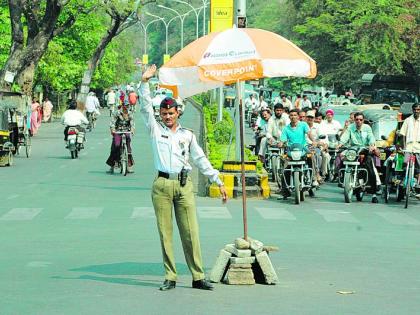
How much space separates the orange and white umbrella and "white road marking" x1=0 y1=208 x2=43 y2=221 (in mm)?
6680

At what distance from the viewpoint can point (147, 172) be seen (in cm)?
2994

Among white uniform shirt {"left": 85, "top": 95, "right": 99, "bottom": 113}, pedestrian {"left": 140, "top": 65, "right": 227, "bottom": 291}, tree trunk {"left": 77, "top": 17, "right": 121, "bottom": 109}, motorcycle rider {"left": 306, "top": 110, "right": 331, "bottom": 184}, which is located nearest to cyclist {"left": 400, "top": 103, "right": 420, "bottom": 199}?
motorcycle rider {"left": 306, "top": 110, "right": 331, "bottom": 184}

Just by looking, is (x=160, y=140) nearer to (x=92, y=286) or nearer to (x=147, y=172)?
(x=92, y=286)

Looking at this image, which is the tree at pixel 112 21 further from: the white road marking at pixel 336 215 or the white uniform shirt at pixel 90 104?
the white road marking at pixel 336 215

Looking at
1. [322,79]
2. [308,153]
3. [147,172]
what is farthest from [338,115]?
[322,79]

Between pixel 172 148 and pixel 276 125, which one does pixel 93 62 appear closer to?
pixel 276 125

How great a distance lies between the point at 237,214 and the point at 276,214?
705 millimetres

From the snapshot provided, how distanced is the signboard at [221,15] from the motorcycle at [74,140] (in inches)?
270

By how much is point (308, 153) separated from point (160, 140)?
12.8 m

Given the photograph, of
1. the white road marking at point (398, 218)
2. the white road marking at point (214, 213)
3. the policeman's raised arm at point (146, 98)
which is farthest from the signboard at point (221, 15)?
the policeman's raised arm at point (146, 98)

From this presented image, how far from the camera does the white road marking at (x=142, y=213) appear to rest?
18845 mm

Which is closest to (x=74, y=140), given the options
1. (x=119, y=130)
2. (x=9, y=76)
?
(x=119, y=130)

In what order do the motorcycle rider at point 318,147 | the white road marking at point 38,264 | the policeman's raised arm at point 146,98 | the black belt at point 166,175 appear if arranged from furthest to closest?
the motorcycle rider at point 318,147, the white road marking at point 38,264, the policeman's raised arm at point 146,98, the black belt at point 166,175

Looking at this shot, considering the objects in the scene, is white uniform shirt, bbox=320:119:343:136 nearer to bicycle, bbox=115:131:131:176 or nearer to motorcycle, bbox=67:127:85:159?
bicycle, bbox=115:131:131:176
